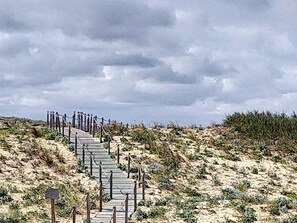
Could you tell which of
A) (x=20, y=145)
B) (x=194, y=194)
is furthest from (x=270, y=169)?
(x=20, y=145)

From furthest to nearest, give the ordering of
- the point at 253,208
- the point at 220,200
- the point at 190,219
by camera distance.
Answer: the point at 220,200 → the point at 253,208 → the point at 190,219

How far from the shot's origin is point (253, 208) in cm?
2744

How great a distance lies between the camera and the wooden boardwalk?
25809mm

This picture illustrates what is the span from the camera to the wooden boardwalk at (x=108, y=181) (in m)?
25.8

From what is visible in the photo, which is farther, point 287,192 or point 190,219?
point 287,192

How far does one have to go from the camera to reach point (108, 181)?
32156 millimetres

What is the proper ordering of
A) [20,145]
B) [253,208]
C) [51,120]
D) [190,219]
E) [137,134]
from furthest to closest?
[51,120] → [137,134] → [20,145] → [253,208] → [190,219]

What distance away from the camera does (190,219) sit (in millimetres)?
25078

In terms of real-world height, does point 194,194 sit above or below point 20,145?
below

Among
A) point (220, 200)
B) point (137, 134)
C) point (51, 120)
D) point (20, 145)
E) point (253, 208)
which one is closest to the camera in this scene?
point (253, 208)

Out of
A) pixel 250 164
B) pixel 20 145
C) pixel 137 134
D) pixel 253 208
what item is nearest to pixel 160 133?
pixel 137 134

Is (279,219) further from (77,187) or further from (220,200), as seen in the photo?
(77,187)

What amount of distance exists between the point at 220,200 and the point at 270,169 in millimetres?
10461

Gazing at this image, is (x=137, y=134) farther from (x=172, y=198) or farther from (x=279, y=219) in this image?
(x=279, y=219)
